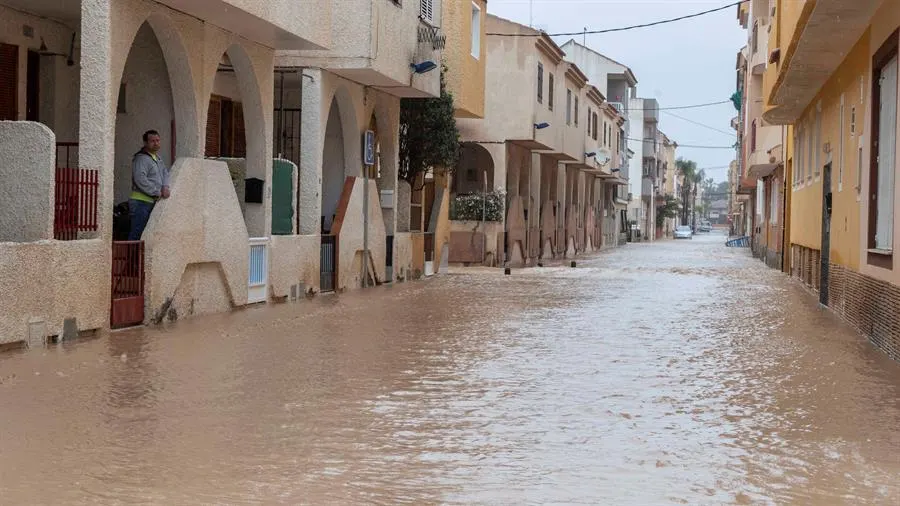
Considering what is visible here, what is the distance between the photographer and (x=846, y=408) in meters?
9.03

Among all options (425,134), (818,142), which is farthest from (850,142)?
(425,134)

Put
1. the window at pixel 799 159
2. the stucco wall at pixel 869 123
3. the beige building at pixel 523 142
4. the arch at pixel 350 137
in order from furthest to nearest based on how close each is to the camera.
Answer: the beige building at pixel 523 142
the window at pixel 799 159
the arch at pixel 350 137
the stucco wall at pixel 869 123

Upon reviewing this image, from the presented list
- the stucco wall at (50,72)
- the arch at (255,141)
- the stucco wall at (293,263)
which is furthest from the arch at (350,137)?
the stucco wall at (50,72)

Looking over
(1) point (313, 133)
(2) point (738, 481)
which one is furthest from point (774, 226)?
(2) point (738, 481)

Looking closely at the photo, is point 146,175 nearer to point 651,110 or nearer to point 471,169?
point 471,169

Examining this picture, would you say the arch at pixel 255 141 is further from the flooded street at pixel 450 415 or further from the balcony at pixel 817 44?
the balcony at pixel 817 44

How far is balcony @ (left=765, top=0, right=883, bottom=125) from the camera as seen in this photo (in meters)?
14.8

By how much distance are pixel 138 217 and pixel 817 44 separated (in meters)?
9.57

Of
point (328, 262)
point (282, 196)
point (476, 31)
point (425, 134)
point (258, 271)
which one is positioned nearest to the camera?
point (258, 271)

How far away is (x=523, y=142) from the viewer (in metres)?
38.2

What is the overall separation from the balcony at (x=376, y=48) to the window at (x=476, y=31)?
6463 millimetres

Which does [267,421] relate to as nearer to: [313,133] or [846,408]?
[846,408]

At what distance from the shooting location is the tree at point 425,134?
90.8 ft

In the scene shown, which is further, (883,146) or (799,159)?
(799,159)
